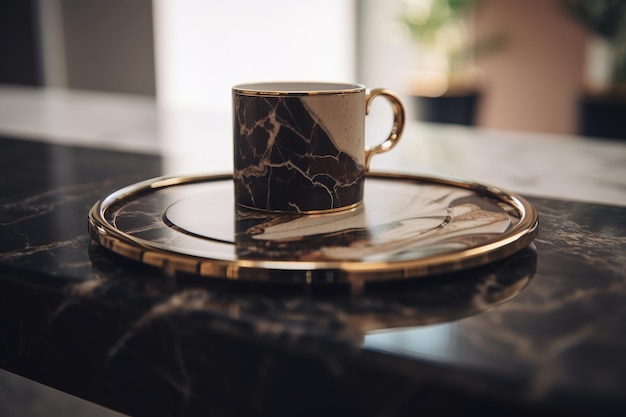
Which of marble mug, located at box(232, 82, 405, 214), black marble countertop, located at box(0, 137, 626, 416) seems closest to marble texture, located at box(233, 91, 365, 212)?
marble mug, located at box(232, 82, 405, 214)

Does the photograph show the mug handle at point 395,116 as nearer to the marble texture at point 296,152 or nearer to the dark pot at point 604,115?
the marble texture at point 296,152

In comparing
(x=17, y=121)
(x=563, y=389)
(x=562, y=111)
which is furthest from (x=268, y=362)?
(x=562, y=111)

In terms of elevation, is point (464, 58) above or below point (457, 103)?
Answer: above

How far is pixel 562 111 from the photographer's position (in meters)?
4.70

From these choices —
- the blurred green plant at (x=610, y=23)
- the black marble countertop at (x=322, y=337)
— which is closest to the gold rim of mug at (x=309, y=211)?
the black marble countertop at (x=322, y=337)

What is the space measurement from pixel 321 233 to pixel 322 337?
0.14 m

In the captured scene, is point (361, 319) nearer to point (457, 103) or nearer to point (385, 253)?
point (385, 253)

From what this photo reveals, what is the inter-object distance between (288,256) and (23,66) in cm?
335

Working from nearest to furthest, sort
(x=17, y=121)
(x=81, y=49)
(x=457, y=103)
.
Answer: (x=17, y=121)
(x=81, y=49)
(x=457, y=103)

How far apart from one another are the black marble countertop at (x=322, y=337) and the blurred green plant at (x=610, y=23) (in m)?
3.61

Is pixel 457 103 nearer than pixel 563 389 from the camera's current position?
No

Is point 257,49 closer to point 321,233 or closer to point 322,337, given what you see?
point 321,233

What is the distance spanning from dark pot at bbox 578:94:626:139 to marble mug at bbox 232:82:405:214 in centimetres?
348

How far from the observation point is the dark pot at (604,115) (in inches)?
144
